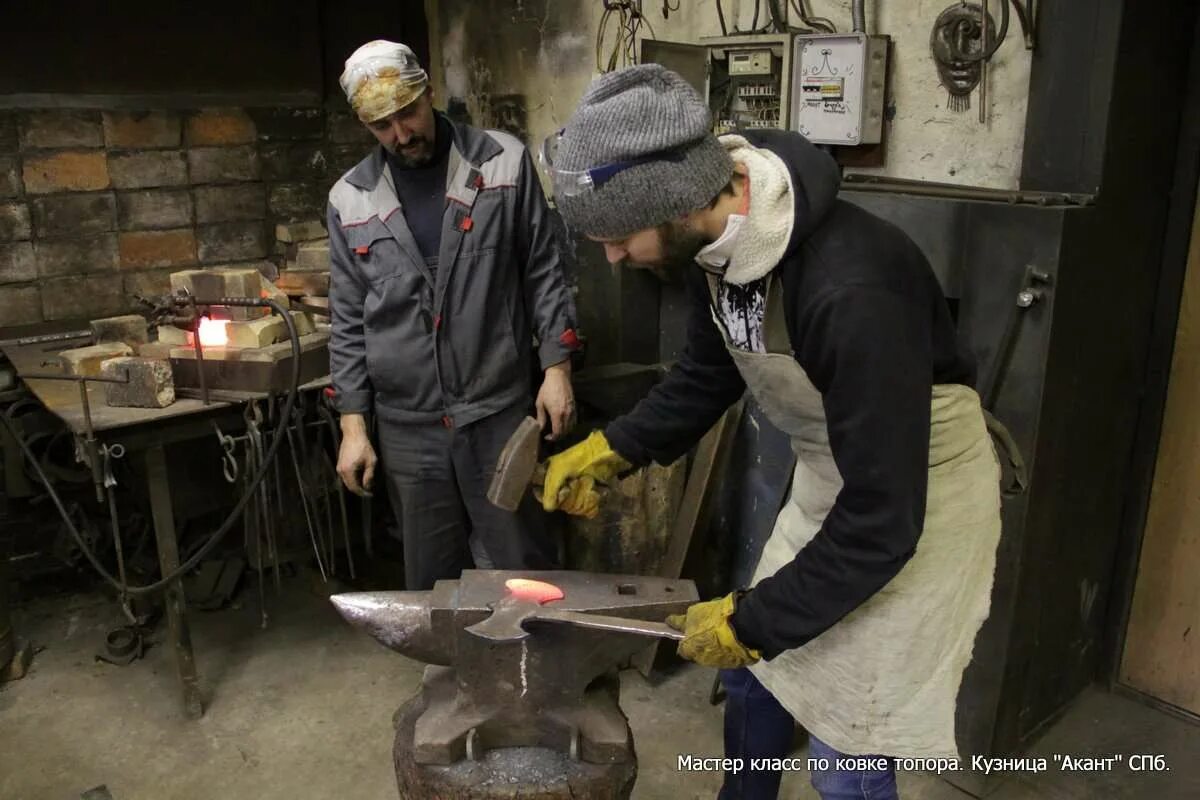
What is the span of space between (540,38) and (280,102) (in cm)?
91

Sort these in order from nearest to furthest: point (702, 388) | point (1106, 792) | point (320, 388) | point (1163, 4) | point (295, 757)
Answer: point (702, 388) → point (1163, 4) → point (1106, 792) → point (295, 757) → point (320, 388)

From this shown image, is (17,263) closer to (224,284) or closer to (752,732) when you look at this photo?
(224,284)

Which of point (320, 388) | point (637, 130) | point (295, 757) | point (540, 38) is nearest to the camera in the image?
point (637, 130)

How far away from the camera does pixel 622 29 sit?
9.75 feet

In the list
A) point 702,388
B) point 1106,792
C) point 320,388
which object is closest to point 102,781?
point 320,388

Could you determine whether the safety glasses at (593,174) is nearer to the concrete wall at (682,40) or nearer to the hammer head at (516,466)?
the hammer head at (516,466)

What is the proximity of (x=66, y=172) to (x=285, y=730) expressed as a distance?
181 centimetres

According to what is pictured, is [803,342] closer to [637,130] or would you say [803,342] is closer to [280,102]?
[637,130]

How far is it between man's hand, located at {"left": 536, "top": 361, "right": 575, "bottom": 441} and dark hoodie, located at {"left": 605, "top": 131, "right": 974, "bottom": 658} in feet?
3.42

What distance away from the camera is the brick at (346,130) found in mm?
3568

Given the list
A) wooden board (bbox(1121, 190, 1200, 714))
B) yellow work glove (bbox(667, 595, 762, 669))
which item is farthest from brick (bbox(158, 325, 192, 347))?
wooden board (bbox(1121, 190, 1200, 714))

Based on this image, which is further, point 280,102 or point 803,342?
point 280,102

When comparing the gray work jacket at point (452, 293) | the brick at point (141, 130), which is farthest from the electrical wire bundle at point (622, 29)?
the brick at point (141, 130)

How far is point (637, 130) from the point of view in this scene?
1.26m
